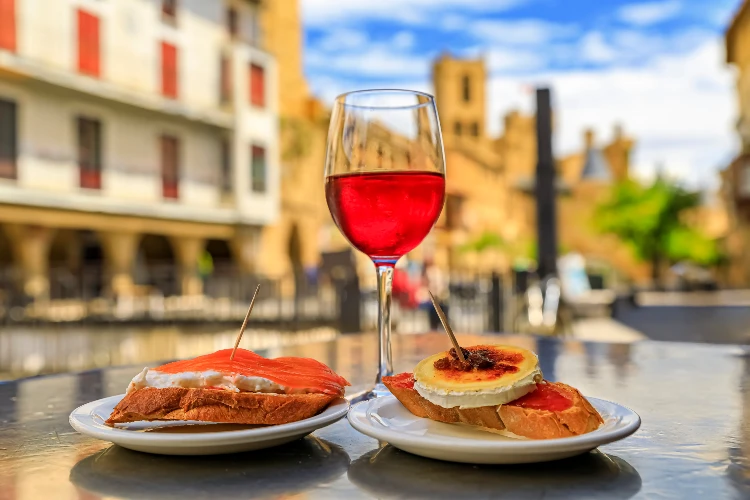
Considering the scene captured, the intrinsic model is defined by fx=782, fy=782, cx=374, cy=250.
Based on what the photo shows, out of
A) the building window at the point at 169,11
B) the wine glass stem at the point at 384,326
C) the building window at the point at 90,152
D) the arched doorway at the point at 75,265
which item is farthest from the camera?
the building window at the point at 169,11

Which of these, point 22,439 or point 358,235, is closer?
point 22,439

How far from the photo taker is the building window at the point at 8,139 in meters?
16.0

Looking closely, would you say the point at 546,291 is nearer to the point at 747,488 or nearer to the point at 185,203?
the point at 747,488

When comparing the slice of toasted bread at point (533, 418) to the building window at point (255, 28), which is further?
the building window at point (255, 28)

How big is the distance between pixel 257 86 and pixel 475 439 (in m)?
23.3

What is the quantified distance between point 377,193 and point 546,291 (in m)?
7.89

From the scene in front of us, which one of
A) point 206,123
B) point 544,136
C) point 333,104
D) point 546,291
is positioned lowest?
point 546,291

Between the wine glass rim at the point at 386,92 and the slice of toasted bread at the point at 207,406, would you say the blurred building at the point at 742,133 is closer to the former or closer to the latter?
the wine glass rim at the point at 386,92

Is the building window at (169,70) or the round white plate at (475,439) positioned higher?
the building window at (169,70)

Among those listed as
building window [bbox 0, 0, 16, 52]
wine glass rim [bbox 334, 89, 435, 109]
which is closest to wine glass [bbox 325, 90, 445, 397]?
wine glass rim [bbox 334, 89, 435, 109]

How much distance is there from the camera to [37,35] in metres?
16.4

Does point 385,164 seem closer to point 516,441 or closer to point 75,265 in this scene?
point 516,441

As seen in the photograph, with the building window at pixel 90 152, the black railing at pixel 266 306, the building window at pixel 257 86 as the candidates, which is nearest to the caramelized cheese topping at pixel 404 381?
the black railing at pixel 266 306

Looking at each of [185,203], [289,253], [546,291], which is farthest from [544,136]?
[289,253]
